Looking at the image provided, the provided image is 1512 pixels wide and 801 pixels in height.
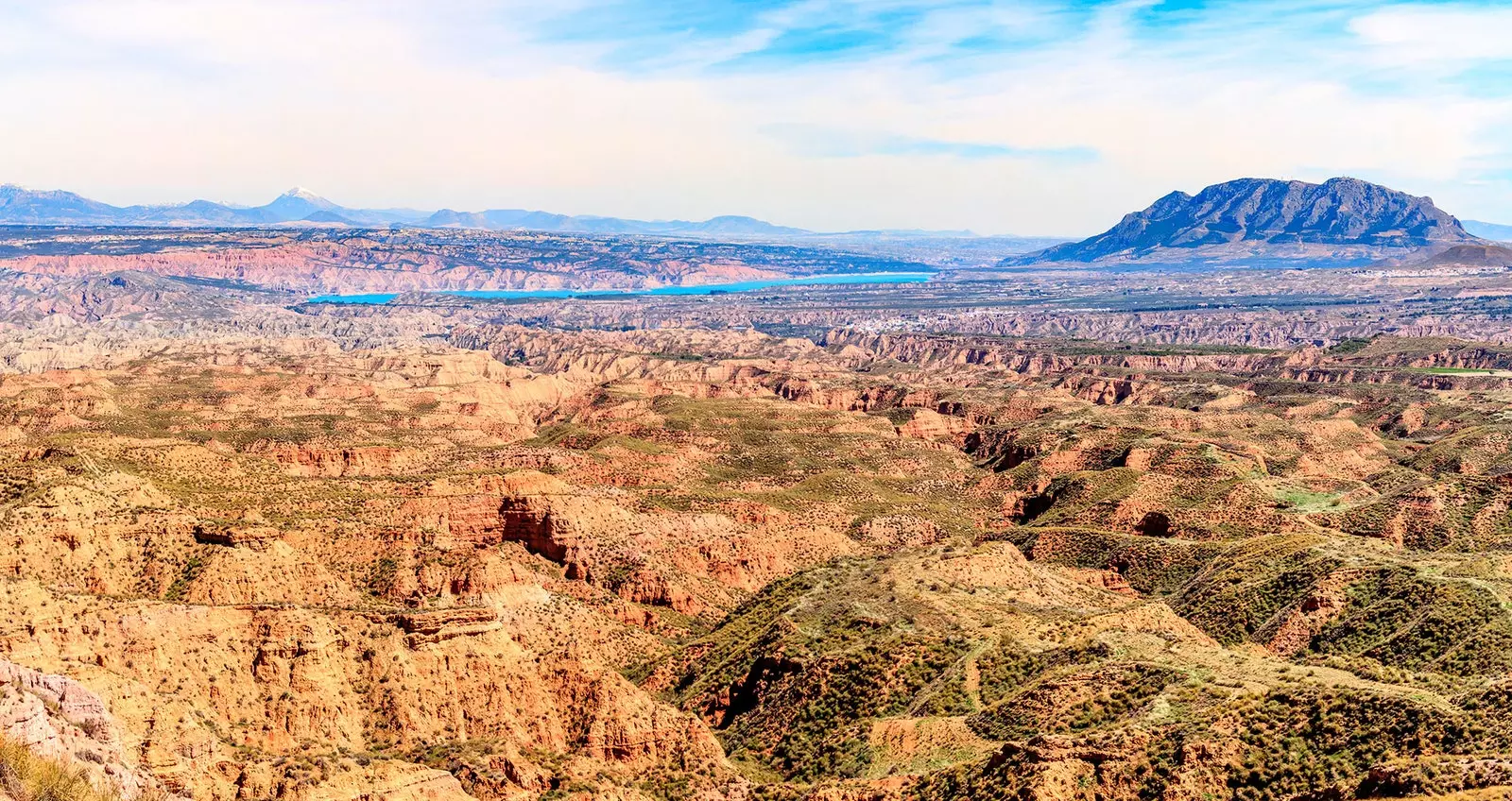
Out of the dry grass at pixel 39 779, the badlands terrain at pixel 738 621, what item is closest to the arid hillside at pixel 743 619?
the badlands terrain at pixel 738 621

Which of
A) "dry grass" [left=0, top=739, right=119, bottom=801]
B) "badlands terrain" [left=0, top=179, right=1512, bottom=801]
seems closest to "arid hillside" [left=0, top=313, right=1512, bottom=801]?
"badlands terrain" [left=0, top=179, right=1512, bottom=801]

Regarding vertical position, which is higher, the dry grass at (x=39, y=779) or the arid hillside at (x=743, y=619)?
the dry grass at (x=39, y=779)

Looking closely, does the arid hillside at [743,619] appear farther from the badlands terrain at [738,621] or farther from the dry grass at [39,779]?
the dry grass at [39,779]

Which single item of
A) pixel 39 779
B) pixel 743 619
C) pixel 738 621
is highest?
pixel 39 779

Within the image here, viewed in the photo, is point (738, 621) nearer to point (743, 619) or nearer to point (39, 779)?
point (743, 619)

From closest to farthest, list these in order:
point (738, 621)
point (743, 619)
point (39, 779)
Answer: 1. point (39, 779)
2. point (743, 619)
3. point (738, 621)

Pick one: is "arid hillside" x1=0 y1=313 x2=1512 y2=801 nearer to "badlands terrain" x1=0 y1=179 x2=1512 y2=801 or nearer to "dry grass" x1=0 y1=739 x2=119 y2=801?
"badlands terrain" x1=0 y1=179 x2=1512 y2=801

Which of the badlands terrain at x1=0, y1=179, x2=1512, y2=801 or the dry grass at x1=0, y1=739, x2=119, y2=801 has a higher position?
the dry grass at x1=0, y1=739, x2=119, y2=801

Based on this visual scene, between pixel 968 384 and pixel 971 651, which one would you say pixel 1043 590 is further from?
pixel 968 384

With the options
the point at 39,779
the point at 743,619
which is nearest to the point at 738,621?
the point at 743,619

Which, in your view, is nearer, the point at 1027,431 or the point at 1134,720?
the point at 1134,720

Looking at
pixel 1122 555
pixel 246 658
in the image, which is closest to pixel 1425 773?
pixel 246 658
